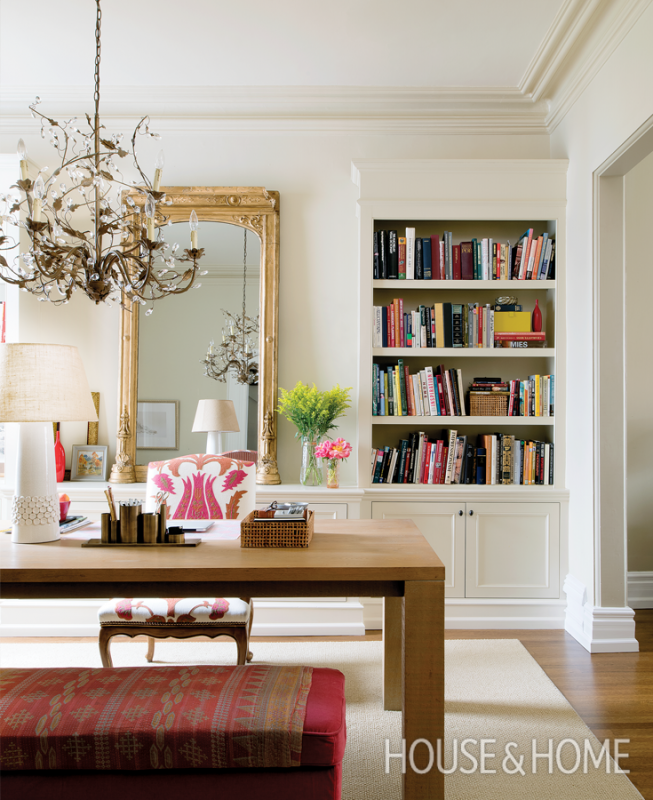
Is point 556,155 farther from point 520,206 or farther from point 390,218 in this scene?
point 390,218

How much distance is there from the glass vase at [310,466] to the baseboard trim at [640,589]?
2020mm

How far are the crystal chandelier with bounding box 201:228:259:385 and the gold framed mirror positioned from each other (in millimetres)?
57

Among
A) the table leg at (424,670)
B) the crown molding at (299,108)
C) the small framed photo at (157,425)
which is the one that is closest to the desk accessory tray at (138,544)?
the table leg at (424,670)

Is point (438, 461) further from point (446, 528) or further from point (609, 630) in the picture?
point (609, 630)

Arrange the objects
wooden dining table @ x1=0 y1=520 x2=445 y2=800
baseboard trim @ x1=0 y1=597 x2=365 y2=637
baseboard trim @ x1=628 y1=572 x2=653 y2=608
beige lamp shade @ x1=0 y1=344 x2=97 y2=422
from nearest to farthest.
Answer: wooden dining table @ x1=0 y1=520 x2=445 y2=800 < beige lamp shade @ x1=0 y1=344 x2=97 y2=422 < baseboard trim @ x1=0 y1=597 x2=365 y2=637 < baseboard trim @ x1=628 y1=572 x2=653 y2=608

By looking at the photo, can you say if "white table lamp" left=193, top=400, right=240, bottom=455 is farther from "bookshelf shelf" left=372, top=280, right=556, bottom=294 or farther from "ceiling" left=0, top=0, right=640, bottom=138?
"ceiling" left=0, top=0, right=640, bottom=138

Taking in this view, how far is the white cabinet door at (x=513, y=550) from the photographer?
328cm

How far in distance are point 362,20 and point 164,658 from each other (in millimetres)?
3185

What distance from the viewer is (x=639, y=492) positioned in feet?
12.1

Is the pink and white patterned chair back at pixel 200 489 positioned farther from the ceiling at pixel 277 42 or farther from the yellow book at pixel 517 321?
the ceiling at pixel 277 42

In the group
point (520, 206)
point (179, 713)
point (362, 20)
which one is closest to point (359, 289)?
point (520, 206)

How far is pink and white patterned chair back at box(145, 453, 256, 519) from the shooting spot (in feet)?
8.09

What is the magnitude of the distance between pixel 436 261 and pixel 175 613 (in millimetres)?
2352

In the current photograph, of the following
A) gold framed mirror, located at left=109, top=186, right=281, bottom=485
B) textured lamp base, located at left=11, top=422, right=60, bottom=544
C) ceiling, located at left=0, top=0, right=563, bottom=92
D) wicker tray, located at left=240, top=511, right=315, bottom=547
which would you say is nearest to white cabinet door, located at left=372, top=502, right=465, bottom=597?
gold framed mirror, located at left=109, top=186, right=281, bottom=485
